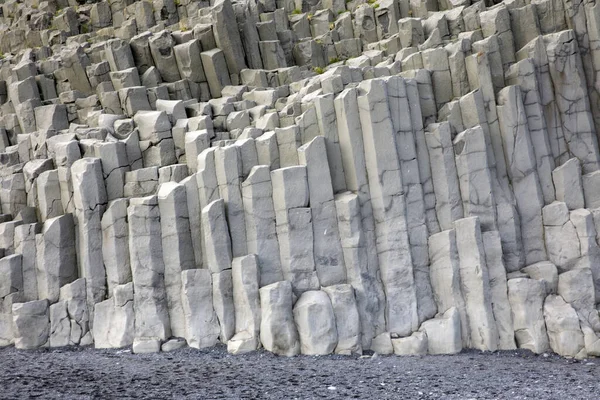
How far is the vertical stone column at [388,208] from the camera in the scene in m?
15.9

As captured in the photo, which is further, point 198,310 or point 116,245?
point 116,245

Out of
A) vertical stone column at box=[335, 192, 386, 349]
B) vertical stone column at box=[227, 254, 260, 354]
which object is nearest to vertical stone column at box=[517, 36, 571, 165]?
vertical stone column at box=[335, 192, 386, 349]

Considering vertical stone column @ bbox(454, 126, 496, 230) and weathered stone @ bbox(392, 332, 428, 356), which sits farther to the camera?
vertical stone column @ bbox(454, 126, 496, 230)

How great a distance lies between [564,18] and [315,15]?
7.60 meters

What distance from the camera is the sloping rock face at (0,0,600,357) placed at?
15734mm

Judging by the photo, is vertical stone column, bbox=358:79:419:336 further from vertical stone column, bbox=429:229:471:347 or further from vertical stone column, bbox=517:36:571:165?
vertical stone column, bbox=517:36:571:165

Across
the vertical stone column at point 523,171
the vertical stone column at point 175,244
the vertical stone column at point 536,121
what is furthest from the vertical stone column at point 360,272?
the vertical stone column at point 536,121

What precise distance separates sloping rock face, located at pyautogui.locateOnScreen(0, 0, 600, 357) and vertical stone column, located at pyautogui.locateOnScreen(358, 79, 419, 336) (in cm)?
3

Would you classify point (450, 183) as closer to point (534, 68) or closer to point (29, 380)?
point (534, 68)

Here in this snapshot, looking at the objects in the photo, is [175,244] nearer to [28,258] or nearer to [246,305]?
[246,305]

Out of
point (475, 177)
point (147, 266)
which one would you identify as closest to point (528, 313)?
point (475, 177)

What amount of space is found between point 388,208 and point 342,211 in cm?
102

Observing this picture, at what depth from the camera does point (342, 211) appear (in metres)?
16.1

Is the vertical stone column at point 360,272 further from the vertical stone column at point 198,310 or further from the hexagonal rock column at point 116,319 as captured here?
the hexagonal rock column at point 116,319
